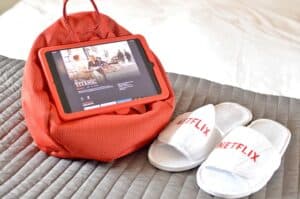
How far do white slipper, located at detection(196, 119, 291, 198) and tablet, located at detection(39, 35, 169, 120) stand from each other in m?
0.19

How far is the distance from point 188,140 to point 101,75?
0.23m

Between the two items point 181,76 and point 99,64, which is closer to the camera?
point 99,64

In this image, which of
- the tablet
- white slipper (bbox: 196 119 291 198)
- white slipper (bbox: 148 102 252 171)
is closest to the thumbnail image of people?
the tablet

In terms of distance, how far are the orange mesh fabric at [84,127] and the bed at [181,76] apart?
35 mm

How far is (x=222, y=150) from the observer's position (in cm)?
92

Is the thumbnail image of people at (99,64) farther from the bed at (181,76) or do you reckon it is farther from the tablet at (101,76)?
the bed at (181,76)

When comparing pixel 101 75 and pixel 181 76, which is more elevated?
pixel 101 75

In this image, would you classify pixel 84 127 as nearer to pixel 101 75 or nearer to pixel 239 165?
pixel 101 75

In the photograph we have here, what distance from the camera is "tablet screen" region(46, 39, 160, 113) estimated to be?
0.98 metres

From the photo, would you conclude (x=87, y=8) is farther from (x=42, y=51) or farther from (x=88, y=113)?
(x=88, y=113)

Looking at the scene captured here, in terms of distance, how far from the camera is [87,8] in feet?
5.19

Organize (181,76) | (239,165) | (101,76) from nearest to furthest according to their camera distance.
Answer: (239,165) < (101,76) < (181,76)

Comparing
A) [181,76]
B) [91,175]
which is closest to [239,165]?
[91,175]

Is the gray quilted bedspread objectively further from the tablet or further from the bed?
the tablet
